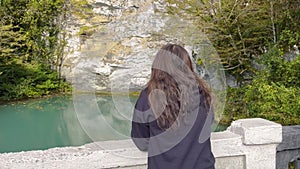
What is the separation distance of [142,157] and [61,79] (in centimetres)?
1018

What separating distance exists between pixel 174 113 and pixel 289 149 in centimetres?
113

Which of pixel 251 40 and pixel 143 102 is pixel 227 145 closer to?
pixel 143 102

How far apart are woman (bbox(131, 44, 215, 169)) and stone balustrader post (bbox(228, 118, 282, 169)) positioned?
0.56m

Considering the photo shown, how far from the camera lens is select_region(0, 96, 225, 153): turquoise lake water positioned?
1541 mm

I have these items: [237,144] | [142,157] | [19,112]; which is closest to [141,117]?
[142,157]

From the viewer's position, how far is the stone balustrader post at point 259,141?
1771 mm

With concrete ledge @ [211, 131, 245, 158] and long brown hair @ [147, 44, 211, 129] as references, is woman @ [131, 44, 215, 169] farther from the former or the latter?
concrete ledge @ [211, 131, 245, 158]

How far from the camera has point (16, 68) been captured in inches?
421

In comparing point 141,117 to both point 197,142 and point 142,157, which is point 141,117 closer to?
point 197,142

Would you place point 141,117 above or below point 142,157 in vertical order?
above

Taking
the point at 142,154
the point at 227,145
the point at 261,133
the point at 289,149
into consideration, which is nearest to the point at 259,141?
the point at 261,133

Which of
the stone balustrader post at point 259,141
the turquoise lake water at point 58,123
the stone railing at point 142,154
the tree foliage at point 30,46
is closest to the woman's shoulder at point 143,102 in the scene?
the turquoise lake water at point 58,123

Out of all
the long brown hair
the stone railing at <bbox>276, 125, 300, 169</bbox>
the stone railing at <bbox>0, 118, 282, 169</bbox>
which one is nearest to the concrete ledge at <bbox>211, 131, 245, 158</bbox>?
the stone railing at <bbox>0, 118, 282, 169</bbox>

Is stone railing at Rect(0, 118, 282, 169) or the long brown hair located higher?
the long brown hair
